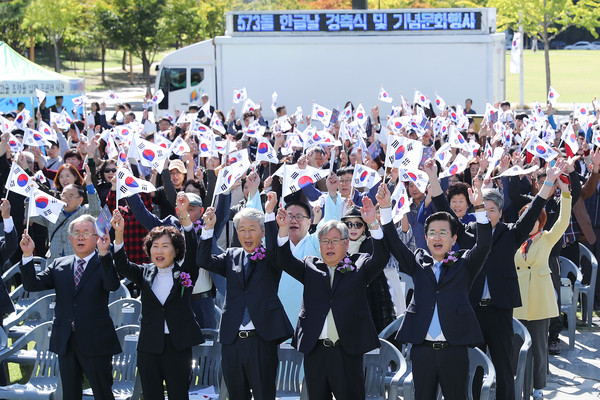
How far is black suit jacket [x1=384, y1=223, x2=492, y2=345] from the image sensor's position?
19.2ft

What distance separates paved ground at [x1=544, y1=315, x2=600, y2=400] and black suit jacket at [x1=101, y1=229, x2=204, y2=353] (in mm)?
3132

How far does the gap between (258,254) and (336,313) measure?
0.69 m

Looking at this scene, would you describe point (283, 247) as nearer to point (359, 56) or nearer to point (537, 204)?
point (537, 204)

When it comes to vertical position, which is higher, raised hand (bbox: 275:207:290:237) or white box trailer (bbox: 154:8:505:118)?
white box trailer (bbox: 154:8:505:118)

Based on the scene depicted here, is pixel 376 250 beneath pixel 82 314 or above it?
above

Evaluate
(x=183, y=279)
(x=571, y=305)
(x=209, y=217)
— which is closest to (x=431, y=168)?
(x=209, y=217)

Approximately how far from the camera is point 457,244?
694 cm

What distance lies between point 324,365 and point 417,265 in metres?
0.91

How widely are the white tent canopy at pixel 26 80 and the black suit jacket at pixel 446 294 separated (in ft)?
57.9

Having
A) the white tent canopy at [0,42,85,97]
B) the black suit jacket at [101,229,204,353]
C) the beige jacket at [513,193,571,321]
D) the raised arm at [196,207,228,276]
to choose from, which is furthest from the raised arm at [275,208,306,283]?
the white tent canopy at [0,42,85,97]

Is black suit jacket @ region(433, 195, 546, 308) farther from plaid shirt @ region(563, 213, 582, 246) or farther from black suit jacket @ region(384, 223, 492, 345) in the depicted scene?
plaid shirt @ region(563, 213, 582, 246)

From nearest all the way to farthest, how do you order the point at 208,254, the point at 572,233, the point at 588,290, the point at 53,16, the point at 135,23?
the point at 208,254 < the point at 588,290 < the point at 572,233 < the point at 53,16 < the point at 135,23

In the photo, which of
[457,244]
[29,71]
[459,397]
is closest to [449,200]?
[457,244]

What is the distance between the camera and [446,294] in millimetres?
5934
